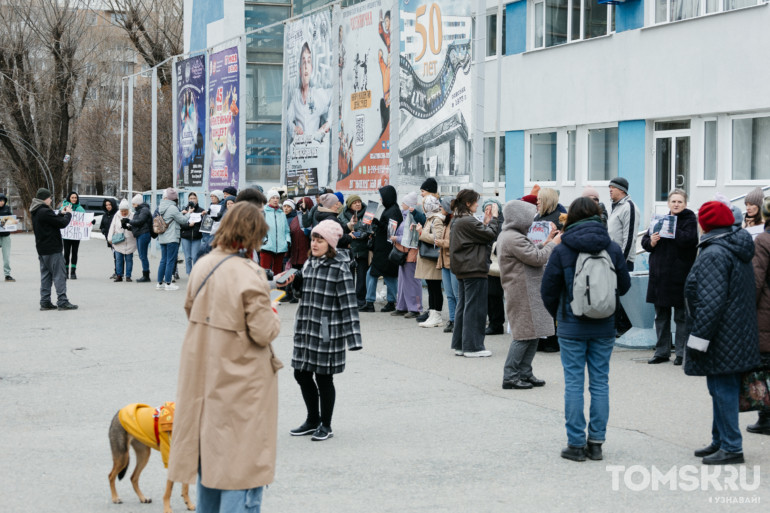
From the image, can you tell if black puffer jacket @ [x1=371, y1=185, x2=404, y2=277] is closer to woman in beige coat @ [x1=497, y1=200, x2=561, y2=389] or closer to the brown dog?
woman in beige coat @ [x1=497, y1=200, x2=561, y2=389]

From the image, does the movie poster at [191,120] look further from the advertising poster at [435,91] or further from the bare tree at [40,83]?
the bare tree at [40,83]

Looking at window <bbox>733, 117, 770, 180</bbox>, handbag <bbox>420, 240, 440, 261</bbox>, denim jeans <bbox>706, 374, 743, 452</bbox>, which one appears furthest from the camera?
window <bbox>733, 117, 770, 180</bbox>

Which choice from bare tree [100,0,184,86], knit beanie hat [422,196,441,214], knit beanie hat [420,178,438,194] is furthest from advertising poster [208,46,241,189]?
bare tree [100,0,184,86]

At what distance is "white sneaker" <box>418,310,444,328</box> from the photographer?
45.3 feet

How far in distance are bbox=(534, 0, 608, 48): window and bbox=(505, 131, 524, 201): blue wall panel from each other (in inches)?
95.1

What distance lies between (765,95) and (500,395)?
11972mm

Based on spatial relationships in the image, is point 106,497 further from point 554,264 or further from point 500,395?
point 500,395

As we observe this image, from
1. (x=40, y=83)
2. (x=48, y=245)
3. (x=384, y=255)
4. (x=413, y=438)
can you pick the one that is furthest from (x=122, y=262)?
(x=40, y=83)

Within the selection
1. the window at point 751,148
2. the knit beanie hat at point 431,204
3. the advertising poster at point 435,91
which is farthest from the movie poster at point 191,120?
the knit beanie hat at point 431,204

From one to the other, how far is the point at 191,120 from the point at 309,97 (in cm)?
819

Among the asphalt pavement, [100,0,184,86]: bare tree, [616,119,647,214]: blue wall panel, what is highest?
[100,0,184,86]: bare tree

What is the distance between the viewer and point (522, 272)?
9180mm

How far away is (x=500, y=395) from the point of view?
29.5 ft

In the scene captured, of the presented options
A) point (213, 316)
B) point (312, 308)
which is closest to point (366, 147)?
point (312, 308)
